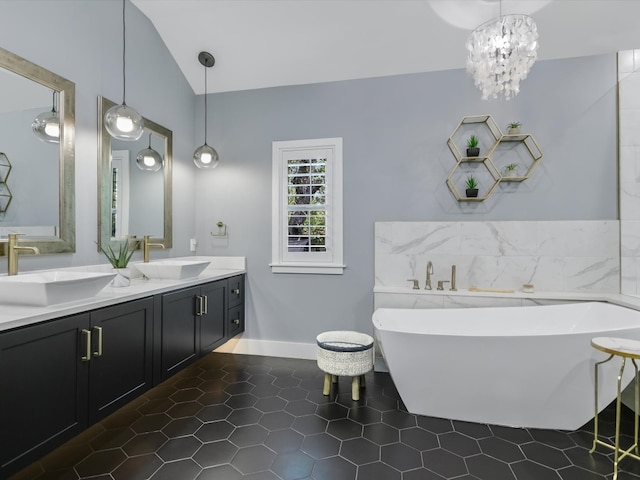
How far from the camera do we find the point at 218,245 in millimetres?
3727

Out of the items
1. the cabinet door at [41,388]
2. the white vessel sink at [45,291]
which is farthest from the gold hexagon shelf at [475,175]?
the cabinet door at [41,388]

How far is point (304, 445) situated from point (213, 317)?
1388 mm

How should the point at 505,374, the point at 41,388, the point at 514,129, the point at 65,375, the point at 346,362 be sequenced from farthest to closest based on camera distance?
the point at 514,129 < the point at 346,362 < the point at 505,374 < the point at 65,375 < the point at 41,388

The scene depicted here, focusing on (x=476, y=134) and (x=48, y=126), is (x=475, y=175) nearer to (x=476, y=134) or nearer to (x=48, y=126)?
(x=476, y=134)

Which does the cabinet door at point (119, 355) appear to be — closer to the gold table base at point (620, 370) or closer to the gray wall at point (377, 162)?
the gray wall at point (377, 162)

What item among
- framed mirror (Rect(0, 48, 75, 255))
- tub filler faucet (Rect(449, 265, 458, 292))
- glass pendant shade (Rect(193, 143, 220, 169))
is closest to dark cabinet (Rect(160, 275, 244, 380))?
framed mirror (Rect(0, 48, 75, 255))

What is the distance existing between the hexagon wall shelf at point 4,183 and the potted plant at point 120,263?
2.20 ft

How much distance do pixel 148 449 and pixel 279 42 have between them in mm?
3295

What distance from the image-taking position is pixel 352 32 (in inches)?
120

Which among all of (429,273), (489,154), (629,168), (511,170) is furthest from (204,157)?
Result: (629,168)

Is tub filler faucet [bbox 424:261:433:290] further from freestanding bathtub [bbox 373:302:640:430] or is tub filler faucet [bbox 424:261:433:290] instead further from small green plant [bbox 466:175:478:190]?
freestanding bathtub [bbox 373:302:640:430]

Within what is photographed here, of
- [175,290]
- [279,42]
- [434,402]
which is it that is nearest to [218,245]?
[175,290]

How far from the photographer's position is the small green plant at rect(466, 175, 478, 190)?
3.11 metres

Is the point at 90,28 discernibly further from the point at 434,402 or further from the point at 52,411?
the point at 434,402
